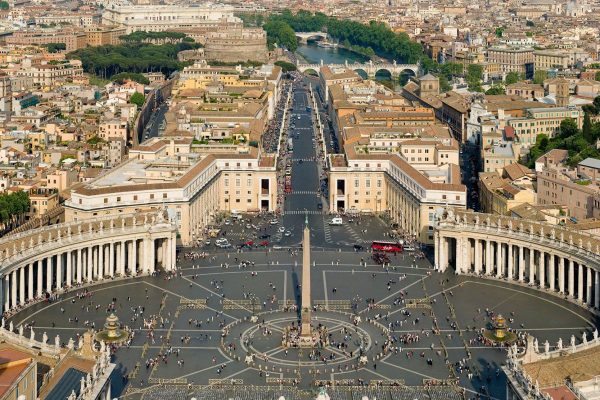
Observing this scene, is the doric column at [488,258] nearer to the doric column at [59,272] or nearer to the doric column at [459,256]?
the doric column at [459,256]

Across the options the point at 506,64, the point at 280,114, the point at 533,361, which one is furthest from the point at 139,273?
the point at 506,64

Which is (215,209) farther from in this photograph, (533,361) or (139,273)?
(533,361)

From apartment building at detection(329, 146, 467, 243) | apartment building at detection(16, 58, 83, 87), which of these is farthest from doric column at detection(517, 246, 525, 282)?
apartment building at detection(16, 58, 83, 87)

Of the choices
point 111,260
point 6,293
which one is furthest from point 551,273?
point 6,293

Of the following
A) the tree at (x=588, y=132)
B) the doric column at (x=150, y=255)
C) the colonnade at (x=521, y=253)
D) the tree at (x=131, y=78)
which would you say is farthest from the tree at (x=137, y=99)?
the colonnade at (x=521, y=253)

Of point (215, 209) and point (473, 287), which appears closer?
point (473, 287)
